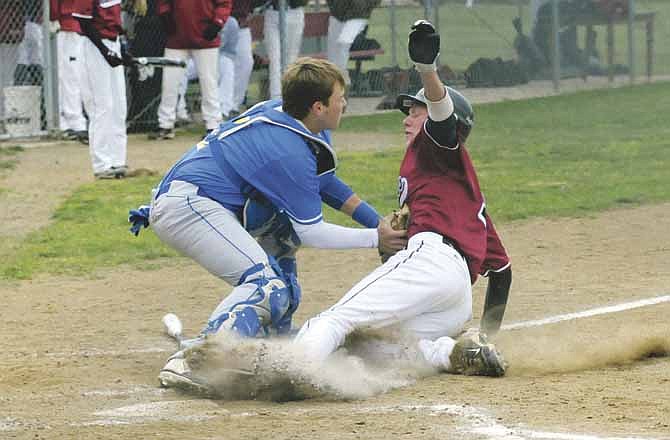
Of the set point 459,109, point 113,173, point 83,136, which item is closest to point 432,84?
point 459,109

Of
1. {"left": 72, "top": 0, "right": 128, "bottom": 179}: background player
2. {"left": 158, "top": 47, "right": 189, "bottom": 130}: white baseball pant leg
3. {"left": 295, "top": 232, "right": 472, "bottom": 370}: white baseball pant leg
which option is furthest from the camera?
{"left": 158, "top": 47, "right": 189, "bottom": 130}: white baseball pant leg

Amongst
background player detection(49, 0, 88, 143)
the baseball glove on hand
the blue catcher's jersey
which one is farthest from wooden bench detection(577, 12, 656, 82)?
the blue catcher's jersey

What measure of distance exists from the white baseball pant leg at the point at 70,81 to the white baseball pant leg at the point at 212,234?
24.9 ft

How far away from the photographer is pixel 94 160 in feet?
37.6

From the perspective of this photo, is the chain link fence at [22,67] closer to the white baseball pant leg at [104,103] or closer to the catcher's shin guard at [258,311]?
the white baseball pant leg at [104,103]

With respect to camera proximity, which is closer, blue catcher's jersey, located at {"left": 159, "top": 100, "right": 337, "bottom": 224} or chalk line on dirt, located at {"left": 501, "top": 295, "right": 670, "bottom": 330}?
blue catcher's jersey, located at {"left": 159, "top": 100, "right": 337, "bottom": 224}

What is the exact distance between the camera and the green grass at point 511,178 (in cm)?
866

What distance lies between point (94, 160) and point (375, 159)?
2.82m

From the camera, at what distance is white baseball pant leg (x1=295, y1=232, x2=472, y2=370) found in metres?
4.96

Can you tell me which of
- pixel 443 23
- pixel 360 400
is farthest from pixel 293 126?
pixel 443 23

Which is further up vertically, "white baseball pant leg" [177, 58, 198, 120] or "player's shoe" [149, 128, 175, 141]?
"white baseball pant leg" [177, 58, 198, 120]

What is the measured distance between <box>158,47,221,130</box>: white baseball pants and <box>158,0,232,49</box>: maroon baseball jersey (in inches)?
3.9

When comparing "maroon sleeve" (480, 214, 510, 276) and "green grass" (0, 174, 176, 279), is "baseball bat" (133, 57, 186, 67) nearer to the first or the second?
"green grass" (0, 174, 176, 279)

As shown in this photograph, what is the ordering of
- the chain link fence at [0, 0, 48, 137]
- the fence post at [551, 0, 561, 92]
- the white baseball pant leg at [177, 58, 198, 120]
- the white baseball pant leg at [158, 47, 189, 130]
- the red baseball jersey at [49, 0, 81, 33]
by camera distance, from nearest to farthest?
the red baseball jersey at [49, 0, 81, 33]
the white baseball pant leg at [158, 47, 189, 130]
the chain link fence at [0, 0, 48, 137]
the white baseball pant leg at [177, 58, 198, 120]
the fence post at [551, 0, 561, 92]
